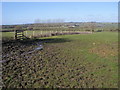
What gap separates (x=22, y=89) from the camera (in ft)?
16.4

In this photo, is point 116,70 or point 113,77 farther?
point 116,70

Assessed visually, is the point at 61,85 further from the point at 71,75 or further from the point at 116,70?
the point at 116,70

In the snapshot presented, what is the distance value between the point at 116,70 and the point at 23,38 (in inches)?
743

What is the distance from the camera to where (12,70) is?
7172 millimetres

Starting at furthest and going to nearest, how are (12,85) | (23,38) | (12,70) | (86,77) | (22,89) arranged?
1. (23,38)
2. (12,70)
3. (86,77)
4. (12,85)
5. (22,89)

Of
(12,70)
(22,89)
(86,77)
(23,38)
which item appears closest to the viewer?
(22,89)

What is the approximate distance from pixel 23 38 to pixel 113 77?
19524mm

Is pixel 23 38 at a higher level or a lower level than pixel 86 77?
higher

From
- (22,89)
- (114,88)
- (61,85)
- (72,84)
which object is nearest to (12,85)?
(22,89)

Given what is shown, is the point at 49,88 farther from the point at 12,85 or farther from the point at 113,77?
the point at 113,77

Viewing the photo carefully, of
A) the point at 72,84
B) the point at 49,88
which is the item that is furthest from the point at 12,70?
the point at 72,84

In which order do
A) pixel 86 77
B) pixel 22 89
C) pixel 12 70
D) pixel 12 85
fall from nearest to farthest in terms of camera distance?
pixel 22 89 → pixel 12 85 → pixel 86 77 → pixel 12 70

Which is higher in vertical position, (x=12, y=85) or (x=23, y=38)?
(x=23, y=38)

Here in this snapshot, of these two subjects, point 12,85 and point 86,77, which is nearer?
point 12,85
